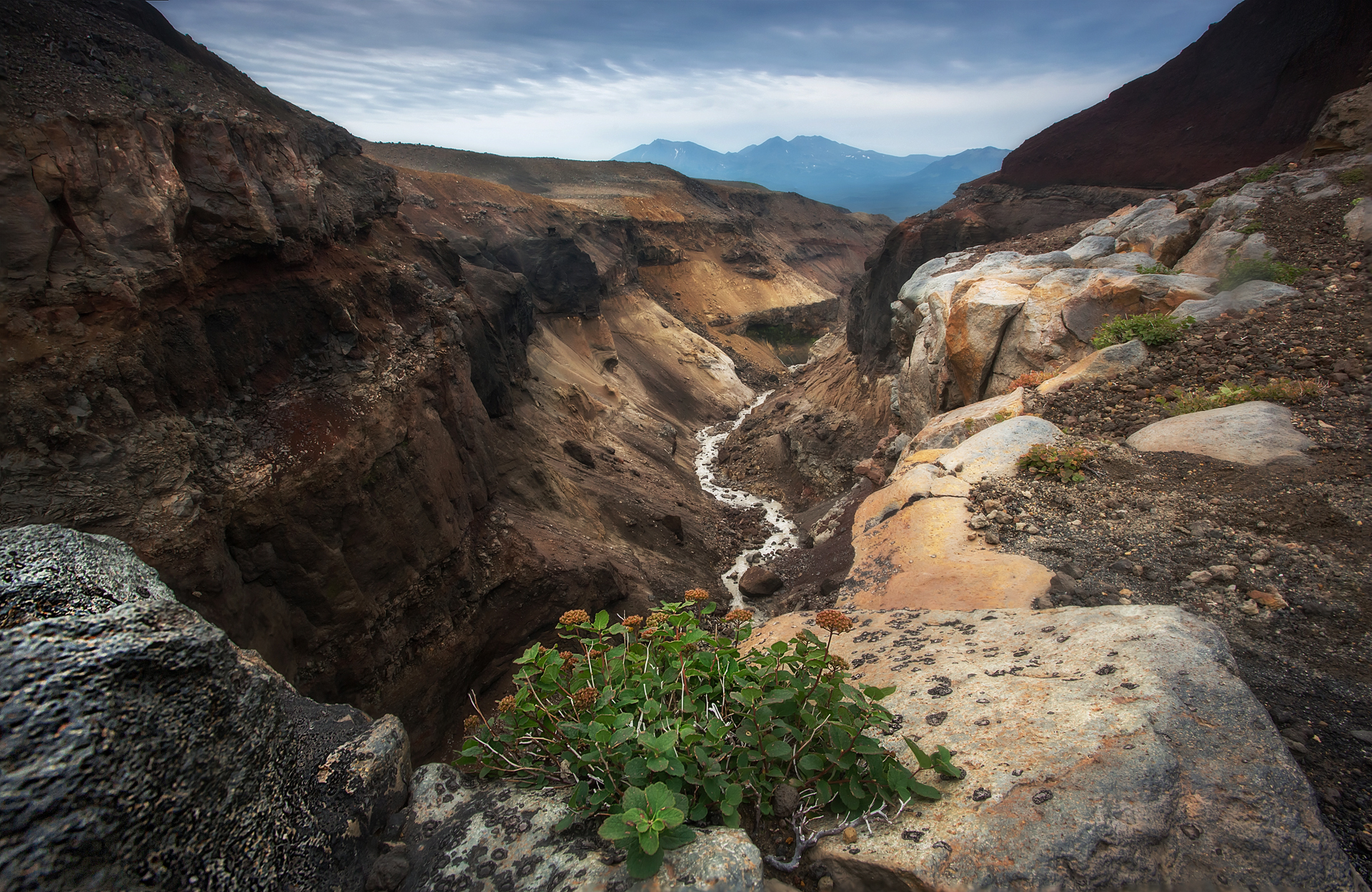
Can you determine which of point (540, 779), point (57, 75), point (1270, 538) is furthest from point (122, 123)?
point (1270, 538)

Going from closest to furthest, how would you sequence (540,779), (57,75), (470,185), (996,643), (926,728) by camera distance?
(540,779)
(926,728)
(996,643)
(57,75)
(470,185)

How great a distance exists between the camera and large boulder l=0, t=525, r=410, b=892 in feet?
5.42

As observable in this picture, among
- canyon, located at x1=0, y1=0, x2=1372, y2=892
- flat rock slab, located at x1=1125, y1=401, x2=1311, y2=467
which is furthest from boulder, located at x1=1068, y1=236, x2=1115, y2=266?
flat rock slab, located at x1=1125, y1=401, x2=1311, y2=467

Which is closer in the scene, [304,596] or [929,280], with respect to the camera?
[304,596]

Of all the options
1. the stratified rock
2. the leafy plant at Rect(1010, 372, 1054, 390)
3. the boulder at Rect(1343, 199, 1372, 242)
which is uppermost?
the boulder at Rect(1343, 199, 1372, 242)

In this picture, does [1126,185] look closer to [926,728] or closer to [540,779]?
[926,728]

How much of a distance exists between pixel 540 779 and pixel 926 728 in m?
2.06

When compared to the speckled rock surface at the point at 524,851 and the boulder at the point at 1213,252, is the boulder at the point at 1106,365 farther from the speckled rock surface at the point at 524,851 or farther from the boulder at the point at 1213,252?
the speckled rock surface at the point at 524,851

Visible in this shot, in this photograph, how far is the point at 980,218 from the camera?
74.8 ft

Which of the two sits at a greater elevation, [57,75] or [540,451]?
[57,75]

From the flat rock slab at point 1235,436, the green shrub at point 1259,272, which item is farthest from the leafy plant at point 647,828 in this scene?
the green shrub at point 1259,272

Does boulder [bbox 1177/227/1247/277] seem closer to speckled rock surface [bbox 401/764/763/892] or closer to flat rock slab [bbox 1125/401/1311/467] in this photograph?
flat rock slab [bbox 1125/401/1311/467]

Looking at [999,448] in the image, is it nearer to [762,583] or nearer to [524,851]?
[762,583]

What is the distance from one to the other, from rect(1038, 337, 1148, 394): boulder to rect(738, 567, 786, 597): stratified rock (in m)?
6.85
